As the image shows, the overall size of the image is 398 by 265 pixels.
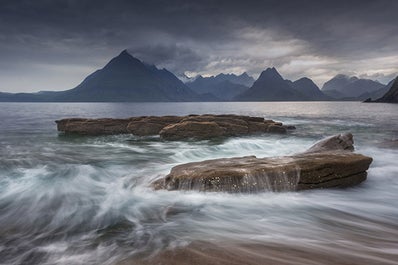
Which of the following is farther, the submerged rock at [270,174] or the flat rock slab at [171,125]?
the flat rock slab at [171,125]

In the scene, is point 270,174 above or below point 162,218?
above

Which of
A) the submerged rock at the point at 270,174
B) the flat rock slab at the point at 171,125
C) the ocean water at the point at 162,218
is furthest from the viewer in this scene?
the flat rock slab at the point at 171,125

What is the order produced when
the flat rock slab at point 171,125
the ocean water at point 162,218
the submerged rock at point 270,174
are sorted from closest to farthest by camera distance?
the ocean water at point 162,218, the submerged rock at point 270,174, the flat rock slab at point 171,125

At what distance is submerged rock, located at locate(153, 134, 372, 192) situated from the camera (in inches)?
426

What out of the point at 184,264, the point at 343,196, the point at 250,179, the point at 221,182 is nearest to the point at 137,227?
the point at 184,264

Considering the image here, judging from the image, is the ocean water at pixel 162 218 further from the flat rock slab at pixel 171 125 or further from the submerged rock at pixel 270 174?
the flat rock slab at pixel 171 125

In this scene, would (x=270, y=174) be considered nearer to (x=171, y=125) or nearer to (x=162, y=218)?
(x=162, y=218)

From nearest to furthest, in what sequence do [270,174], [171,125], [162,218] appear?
[162,218], [270,174], [171,125]

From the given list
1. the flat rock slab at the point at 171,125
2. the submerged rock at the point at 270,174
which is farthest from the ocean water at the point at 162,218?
the flat rock slab at the point at 171,125

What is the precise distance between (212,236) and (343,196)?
640cm

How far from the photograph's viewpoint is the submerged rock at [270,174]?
35.5 ft

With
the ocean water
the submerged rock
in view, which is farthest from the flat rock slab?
the submerged rock

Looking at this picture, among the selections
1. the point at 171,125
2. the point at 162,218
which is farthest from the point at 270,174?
the point at 171,125

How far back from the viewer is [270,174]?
35.8 ft
